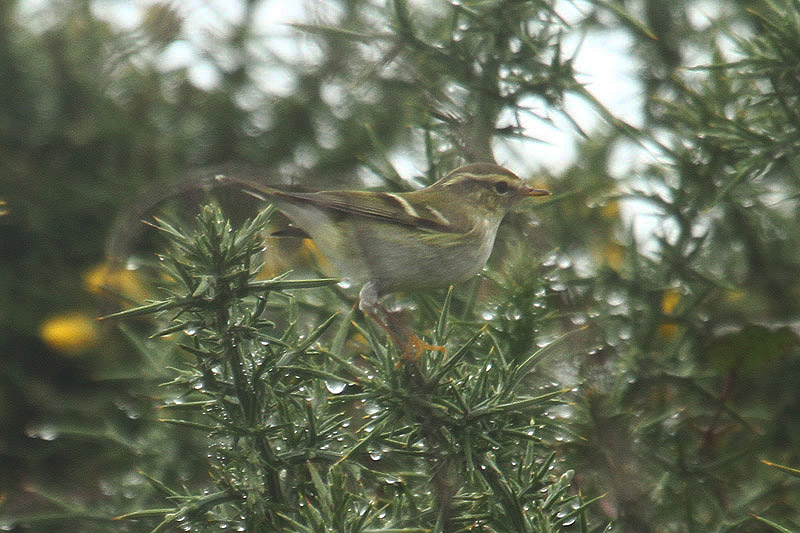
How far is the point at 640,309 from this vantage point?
2.05 meters

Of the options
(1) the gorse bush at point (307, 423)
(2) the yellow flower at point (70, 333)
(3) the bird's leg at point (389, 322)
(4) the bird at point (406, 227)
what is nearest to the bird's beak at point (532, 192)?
(4) the bird at point (406, 227)

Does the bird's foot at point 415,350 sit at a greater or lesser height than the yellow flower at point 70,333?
lesser

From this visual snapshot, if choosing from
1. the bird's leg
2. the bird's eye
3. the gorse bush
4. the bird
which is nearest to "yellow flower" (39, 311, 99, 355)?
the bird

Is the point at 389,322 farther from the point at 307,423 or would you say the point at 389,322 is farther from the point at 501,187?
the point at 501,187

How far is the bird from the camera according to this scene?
1.96 m

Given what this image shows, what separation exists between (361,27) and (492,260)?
2.75 ft

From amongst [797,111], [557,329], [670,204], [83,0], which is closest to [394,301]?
[557,329]

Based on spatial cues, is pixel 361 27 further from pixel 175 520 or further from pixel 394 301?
pixel 175 520

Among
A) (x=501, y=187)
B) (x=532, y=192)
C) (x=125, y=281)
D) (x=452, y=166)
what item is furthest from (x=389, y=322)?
(x=125, y=281)

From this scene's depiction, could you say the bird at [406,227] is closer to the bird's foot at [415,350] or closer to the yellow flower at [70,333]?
the bird's foot at [415,350]

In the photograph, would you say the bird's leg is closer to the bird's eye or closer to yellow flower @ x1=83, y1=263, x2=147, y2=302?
the bird's eye

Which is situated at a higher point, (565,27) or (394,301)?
(565,27)

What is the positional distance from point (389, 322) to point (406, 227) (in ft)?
2.17

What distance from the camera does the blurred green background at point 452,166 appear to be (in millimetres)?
1783
